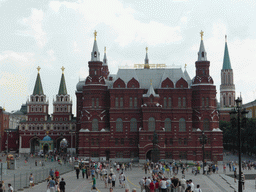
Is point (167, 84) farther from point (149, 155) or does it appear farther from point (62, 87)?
point (62, 87)

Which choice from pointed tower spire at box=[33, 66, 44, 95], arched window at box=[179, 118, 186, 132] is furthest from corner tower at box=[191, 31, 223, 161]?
pointed tower spire at box=[33, 66, 44, 95]

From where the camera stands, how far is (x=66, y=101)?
407 ft

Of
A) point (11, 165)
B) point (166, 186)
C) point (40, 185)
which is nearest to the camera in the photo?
point (166, 186)

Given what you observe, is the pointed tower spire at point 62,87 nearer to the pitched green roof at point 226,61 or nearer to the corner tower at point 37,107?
the corner tower at point 37,107

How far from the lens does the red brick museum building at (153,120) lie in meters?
82.3

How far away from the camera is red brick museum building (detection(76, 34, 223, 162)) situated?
270ft

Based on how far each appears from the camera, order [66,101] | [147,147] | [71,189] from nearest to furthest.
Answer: [71,189] → [147,147] → [66,101]

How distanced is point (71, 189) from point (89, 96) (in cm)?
4696

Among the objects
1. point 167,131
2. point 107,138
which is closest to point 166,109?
point 167,131

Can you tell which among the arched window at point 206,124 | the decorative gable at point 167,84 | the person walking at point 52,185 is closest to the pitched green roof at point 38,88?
the decorative gable at point 167,84

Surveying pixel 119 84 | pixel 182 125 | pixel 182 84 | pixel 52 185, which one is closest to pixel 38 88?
pixel 119 84

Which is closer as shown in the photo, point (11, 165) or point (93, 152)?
point (11, 165)

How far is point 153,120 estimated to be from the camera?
80.8 meters

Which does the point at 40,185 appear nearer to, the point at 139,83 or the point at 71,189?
the point at 71,189
